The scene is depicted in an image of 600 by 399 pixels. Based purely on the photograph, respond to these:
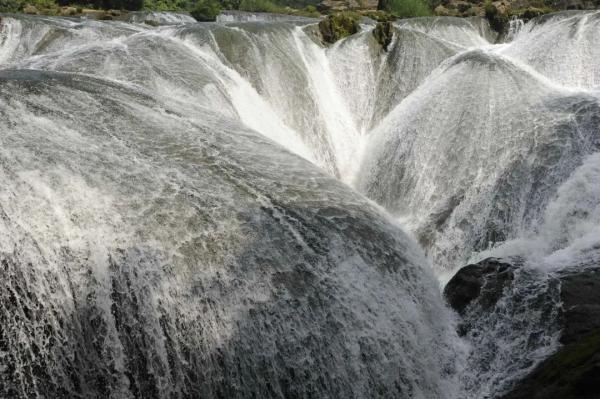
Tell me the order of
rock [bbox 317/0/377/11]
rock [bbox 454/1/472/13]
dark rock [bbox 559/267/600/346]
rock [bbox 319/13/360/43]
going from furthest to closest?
1. rock [bbox 317/0/377/11]
2. rock [bbox 454/1/472/13]
3. rock [bbox 319/13/360/43]
4. dark rock [bbox 559/267/600/346]

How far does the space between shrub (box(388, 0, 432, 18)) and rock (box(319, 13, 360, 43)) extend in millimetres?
17205

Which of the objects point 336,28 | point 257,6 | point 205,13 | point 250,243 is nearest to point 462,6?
point 205,13

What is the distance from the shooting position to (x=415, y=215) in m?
8.58

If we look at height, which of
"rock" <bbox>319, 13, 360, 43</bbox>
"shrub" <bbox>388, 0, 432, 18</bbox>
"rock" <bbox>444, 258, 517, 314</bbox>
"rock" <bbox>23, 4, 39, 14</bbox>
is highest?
"shrub" <bbox>388, 0, 432, 18</bbox>

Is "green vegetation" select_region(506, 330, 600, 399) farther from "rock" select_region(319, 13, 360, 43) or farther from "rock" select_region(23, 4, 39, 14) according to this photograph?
"rock" select_region(23, 4, 39, 14)

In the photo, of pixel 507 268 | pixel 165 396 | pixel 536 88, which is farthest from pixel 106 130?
pixel 536 88

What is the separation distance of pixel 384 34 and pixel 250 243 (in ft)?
29.9

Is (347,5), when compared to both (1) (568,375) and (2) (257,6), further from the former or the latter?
(1) (568,375)

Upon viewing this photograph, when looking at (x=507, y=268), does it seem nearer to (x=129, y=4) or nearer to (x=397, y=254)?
(x=397, y=254)

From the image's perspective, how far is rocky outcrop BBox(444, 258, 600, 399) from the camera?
13.2 ft

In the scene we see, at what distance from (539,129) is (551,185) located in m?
1.07

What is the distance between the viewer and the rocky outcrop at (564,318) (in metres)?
4.03

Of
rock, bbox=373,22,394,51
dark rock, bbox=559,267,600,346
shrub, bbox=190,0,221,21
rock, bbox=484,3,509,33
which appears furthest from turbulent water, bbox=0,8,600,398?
shrub, bbox=190,0,221,21

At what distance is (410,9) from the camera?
1208 inches
